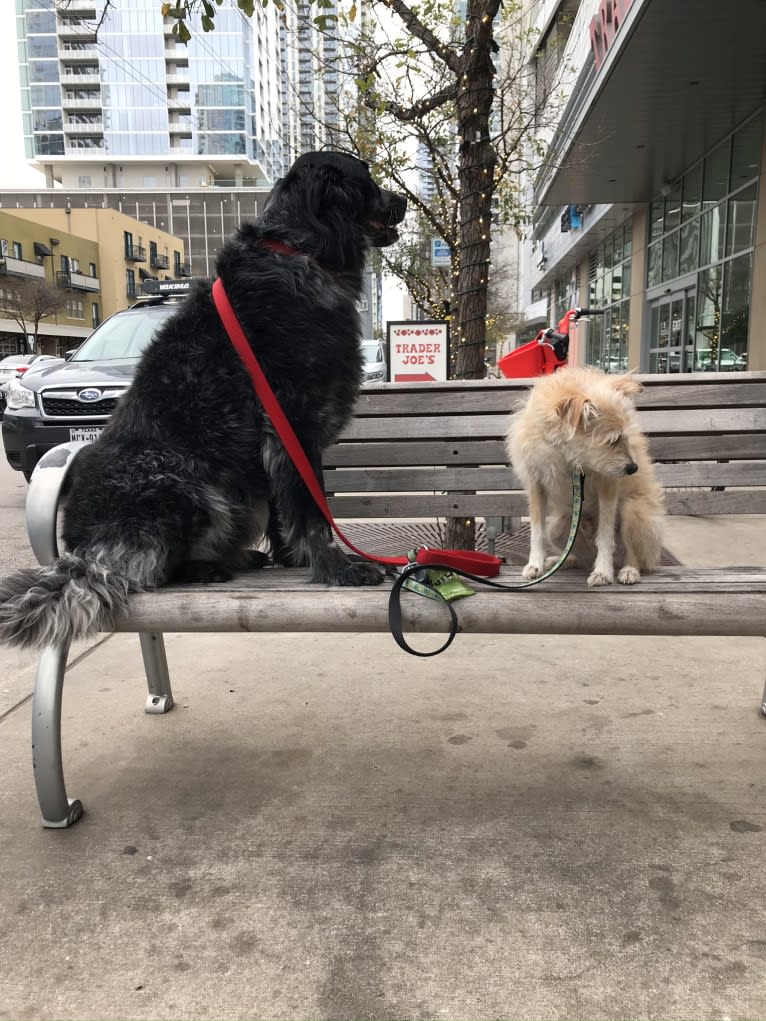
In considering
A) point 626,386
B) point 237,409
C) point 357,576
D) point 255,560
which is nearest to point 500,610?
point 357,576

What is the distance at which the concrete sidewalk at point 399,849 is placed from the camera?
1668mm

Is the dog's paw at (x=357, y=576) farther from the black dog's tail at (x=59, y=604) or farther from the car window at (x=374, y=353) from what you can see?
the car window at (x=374, y=353)

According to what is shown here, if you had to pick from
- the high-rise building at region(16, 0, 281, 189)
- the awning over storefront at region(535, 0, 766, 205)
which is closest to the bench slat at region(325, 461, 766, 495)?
the awning over storefront at region(535, 0, 766, 205)

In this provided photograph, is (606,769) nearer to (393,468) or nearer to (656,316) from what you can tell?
(393,468)

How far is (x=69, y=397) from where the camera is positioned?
7602mm

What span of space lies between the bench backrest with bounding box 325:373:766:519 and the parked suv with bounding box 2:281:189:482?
15.6 feet

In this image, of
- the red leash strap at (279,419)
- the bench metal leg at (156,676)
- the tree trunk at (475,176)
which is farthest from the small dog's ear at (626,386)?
the tree trunk at (475,176)

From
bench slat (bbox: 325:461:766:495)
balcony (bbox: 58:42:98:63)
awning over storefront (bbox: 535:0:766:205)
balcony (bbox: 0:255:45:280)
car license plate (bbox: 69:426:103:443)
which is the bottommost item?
bench slat (bbox: 325:461:766:495)

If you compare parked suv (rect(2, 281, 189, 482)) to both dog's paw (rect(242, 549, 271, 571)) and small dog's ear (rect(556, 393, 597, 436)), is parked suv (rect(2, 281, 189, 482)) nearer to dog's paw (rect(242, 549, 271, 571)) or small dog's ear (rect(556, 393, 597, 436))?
dog's paw (rect(242, 549, 271, 571))

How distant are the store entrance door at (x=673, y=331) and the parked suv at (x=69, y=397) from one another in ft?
38.0

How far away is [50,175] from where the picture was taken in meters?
106

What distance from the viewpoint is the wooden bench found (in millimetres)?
1972

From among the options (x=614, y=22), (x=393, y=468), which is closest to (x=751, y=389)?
(x=393, y=468)

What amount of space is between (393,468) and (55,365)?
670 centimetres
